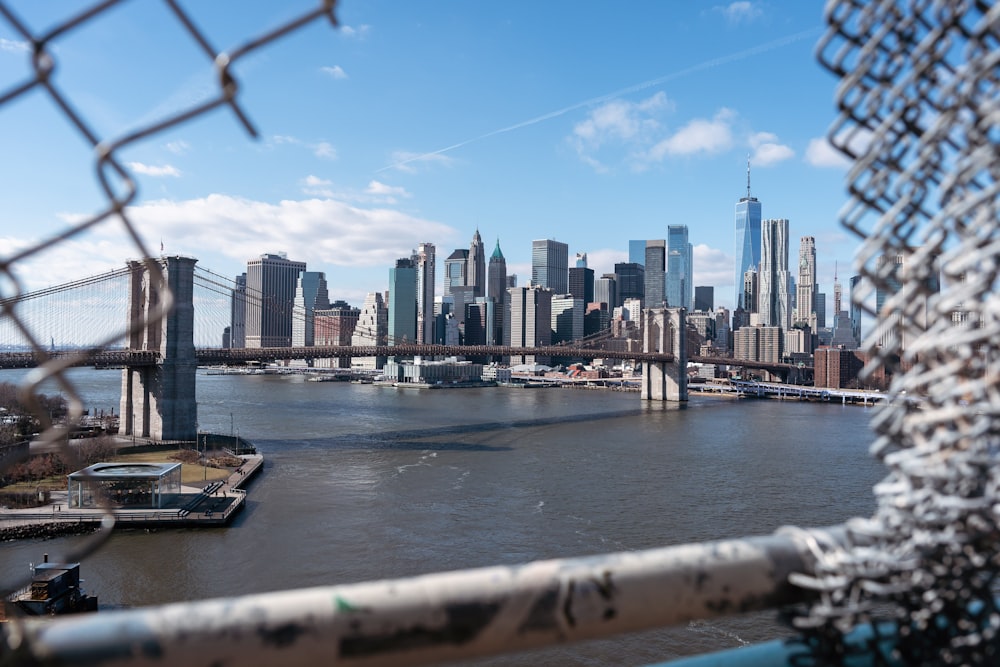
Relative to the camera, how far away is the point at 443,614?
825 millimetres

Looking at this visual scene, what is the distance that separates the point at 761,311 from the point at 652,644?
17419cm

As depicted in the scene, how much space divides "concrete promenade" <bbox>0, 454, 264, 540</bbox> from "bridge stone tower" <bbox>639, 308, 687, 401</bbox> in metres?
39.4

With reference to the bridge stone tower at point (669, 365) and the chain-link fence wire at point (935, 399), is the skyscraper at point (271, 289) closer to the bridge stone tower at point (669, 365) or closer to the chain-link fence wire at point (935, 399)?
the bridge stone tower at point (669, 365)

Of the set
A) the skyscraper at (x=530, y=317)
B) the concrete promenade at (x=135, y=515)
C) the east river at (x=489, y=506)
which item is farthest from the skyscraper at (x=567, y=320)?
the concrete promenade at (x=135, y=515)

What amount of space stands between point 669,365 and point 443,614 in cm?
5262

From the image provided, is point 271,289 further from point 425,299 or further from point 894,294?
point 894,294

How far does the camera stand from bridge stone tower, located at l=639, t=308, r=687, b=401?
50969 mm

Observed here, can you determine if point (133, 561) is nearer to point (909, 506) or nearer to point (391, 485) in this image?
point (391, 485)

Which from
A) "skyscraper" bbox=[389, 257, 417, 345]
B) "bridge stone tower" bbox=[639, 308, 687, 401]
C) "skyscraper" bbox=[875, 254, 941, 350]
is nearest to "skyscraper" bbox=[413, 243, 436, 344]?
"skyscraper" bbox=[389, 257, 417, 345]

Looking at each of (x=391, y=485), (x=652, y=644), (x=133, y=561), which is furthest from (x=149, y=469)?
(x=652, y=644)


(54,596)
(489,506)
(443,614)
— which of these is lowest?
(489,506)

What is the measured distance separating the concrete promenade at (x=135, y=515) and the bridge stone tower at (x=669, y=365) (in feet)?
129

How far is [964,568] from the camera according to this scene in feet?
3.18

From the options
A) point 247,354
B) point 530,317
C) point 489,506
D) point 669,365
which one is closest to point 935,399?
point 489,506
